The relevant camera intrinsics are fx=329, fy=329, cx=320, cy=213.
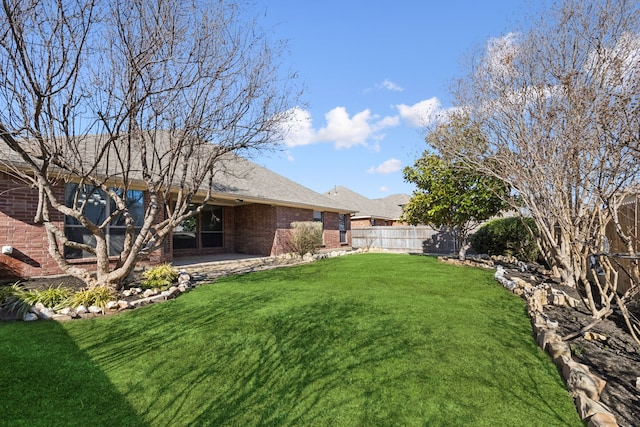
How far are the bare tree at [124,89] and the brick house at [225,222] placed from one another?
2.08 feet

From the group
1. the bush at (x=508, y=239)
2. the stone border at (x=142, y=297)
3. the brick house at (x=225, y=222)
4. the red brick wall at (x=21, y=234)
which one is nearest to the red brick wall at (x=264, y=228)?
the brick house at (x=225, y=222)

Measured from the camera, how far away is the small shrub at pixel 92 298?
18.9ft

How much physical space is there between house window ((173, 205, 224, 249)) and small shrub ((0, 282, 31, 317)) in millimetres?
8036

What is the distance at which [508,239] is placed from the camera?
1351cm

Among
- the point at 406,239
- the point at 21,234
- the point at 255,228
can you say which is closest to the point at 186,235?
the point at 255,228

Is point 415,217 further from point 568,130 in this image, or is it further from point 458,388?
point 458,388

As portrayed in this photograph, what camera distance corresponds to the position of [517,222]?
13023 millimetres

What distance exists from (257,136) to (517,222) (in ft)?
35.1

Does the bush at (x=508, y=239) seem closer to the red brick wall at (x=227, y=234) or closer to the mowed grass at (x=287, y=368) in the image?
the mowed grass at (x=287, y=368)

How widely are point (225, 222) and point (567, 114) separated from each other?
1441 centimetres

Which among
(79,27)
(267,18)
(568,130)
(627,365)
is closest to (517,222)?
(568,130)

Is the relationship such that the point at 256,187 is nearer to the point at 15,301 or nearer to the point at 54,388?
the point at 15,301

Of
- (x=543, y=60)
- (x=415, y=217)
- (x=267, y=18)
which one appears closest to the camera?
(x=543, y=60)

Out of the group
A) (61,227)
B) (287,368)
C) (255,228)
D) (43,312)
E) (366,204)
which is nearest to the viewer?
(287,368)
